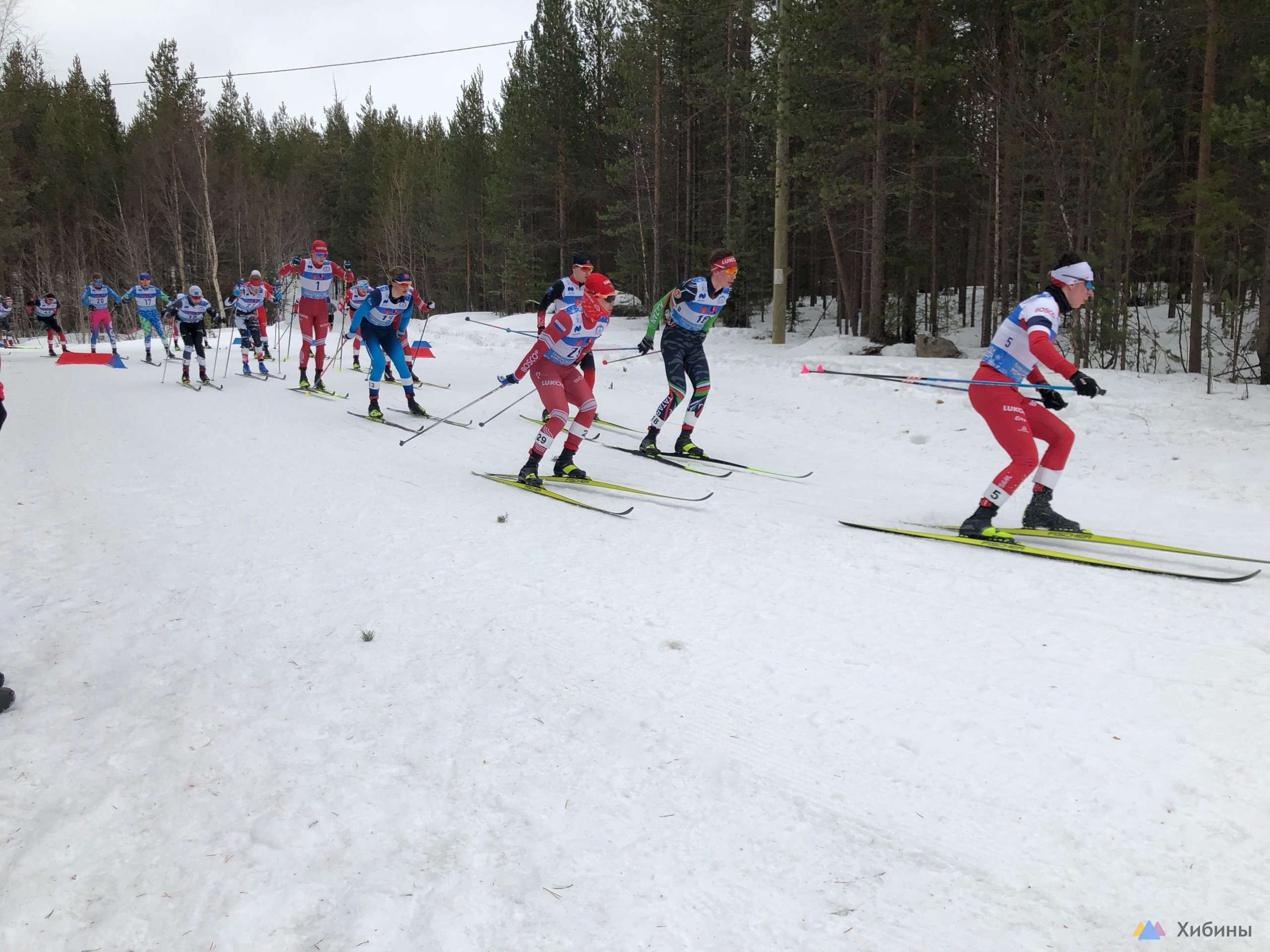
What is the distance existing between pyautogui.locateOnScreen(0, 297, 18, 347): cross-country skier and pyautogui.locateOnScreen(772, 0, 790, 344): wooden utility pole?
22921 mm

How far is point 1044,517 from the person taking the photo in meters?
5.77

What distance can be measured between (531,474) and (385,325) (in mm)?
5249

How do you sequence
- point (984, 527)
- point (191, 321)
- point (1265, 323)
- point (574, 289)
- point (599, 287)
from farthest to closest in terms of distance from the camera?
point (191, 321) < point (1265, 323) < point (574, 289) < point (599, 287) < point (984, 527)

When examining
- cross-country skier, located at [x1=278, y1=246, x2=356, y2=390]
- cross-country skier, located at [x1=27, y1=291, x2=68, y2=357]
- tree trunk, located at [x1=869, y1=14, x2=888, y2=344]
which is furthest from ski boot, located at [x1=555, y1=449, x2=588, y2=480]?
cross-country skier, located at [x1=27, y1=291, x2=68, y2=357]

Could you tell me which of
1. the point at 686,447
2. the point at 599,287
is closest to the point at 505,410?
the point at 686,447

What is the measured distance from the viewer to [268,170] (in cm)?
5188

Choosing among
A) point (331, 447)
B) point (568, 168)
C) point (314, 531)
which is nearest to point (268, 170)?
point (568, 168)

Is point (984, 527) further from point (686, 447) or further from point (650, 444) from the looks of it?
point (650, 444)

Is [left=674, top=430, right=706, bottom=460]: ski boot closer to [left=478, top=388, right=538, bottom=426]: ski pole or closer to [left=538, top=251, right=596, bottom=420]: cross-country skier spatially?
[left=538, top=251, right=596, bottom=420]: cross-country skier

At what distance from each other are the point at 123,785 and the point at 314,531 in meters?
3.16

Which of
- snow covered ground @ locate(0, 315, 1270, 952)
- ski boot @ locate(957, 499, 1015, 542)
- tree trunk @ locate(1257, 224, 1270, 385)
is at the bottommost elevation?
snow covered ground @ locate(0, 315, 1270, 952)

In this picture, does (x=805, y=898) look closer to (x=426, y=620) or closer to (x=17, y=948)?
(x=17, y=948)

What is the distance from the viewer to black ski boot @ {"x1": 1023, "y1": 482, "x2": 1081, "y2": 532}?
5727mm

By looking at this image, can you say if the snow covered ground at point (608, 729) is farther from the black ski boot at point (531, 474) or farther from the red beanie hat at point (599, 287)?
the red beanie hat at point (599, 287)
